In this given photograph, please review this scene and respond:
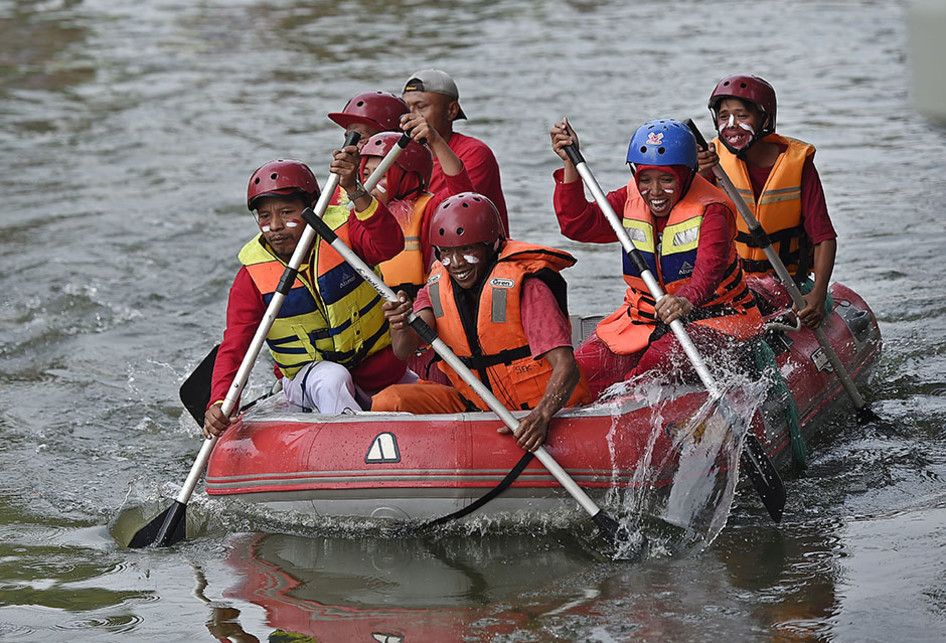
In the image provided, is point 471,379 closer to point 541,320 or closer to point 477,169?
point 541,320

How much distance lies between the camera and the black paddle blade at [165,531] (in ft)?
20.7

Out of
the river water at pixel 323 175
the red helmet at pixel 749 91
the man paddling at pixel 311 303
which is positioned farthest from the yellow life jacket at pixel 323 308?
Result: the red helmet at pixel 749 91

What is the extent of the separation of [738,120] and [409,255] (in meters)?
1.77

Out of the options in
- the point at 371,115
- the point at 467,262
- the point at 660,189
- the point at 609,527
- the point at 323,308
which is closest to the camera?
the point at 609,527

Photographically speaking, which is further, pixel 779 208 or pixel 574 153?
pixel 779 208

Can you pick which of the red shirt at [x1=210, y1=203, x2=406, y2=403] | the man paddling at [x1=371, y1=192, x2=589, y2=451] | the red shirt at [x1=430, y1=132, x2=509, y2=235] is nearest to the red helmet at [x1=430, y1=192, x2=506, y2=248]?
the man paddling at [x1=371, y1=192, x2=589, y2=451]

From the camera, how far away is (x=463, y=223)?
5.91 meters

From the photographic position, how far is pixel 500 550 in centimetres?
606

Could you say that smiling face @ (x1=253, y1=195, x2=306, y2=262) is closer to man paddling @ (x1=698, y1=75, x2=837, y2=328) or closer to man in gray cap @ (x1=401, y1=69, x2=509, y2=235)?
man in gray cap @ (x1=401, y1=69, x2=509, y2=235)

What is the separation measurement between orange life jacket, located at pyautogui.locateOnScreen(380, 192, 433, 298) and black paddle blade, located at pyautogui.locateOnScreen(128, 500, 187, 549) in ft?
4.92

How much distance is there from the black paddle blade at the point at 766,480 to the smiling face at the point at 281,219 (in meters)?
2.17

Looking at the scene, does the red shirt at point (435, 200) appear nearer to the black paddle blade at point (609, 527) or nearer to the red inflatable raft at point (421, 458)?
the red inflatable raft at point (421, 458)

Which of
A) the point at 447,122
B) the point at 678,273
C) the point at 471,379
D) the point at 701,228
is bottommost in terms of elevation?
the point at 471,379

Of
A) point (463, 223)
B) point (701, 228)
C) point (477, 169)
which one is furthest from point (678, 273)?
point (477, 169)
